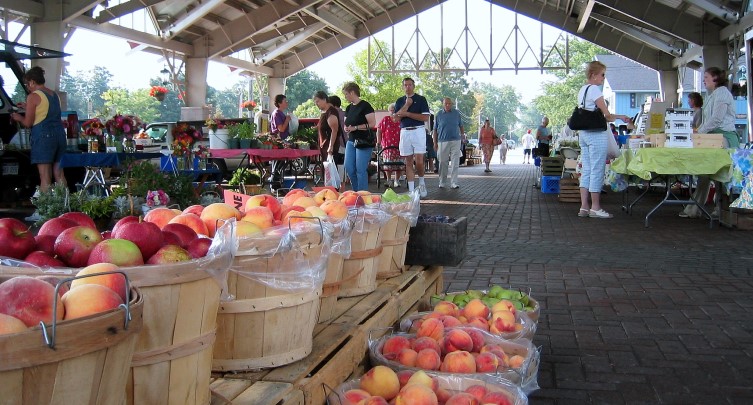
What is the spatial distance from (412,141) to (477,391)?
33.0 ft

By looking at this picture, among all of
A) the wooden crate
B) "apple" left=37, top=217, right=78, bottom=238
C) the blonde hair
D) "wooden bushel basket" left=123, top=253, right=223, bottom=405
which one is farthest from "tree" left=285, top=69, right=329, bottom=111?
"wooden bushel basket" left=123, top=253, right=223, bottom=405

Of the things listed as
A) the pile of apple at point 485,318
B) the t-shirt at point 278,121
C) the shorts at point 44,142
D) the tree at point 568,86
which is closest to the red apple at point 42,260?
the pile of apple at point 485,318

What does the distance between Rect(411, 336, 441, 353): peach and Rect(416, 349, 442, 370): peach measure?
2.0 inches

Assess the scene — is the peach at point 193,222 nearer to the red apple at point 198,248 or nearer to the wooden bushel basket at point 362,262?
the red apple at point 198,248

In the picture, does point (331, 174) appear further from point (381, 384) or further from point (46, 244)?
point (46, 244)

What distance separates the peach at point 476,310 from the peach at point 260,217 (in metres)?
1.24

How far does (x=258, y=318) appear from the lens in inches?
93.1

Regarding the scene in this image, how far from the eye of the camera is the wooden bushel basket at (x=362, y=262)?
133 inches

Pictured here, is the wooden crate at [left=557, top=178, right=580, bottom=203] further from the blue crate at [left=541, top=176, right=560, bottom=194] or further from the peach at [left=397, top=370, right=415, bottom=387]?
the peach at [left=397, top=370, right=415, bottom=387]

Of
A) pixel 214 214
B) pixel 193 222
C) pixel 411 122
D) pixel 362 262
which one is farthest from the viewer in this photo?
pixel 411 122

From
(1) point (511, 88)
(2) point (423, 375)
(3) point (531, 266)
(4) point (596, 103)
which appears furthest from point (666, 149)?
(1) point (511, 88)

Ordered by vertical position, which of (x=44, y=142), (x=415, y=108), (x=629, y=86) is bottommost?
(x=44, y=142)

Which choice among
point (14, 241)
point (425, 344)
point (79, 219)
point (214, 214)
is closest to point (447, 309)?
point (425, 344)

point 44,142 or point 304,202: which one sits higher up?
point 44,142
